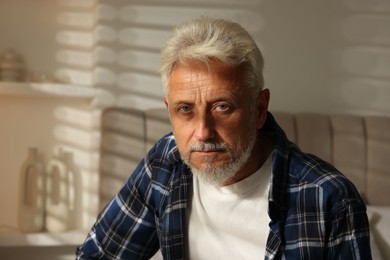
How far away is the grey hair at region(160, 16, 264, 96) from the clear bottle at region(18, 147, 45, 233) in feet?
4.97

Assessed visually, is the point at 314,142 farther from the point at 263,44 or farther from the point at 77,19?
the point at 77,19

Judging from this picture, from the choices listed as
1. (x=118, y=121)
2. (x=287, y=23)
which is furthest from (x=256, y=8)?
(x=118, y=121)

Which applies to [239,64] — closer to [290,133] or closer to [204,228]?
[204,228]

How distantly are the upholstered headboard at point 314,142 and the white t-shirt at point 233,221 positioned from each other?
1.11 metres

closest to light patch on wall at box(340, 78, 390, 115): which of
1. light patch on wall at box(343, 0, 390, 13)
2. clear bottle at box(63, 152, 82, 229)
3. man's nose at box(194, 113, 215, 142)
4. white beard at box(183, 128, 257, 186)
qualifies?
light patch on wall at box(343, 0, 390, 13)

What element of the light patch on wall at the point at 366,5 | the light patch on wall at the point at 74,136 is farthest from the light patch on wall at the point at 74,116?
the light patch on wall at the point at 366,5

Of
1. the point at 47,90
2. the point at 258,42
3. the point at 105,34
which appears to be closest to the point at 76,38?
the point at 105,34

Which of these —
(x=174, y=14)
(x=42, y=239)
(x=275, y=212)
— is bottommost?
(x=42, y=239)

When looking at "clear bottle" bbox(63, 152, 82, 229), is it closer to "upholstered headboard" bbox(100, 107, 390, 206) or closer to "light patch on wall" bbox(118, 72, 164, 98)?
"upholstered headboard" bbox(100, 107, 390, 206)

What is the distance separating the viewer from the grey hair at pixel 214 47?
4.35 ft

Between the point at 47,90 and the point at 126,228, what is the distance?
1273 mm

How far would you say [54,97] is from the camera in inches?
111

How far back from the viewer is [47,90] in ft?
8.75

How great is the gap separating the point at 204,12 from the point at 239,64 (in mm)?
1469
